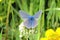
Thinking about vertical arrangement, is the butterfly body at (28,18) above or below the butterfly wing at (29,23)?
above

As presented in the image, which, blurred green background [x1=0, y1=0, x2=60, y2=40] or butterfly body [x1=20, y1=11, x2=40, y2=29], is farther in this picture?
blurred green background [x1=0, y1=0, x2=60, y2=40]

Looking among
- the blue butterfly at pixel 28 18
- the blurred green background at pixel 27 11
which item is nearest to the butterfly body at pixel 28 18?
the blue butterfly at pixel 28 18

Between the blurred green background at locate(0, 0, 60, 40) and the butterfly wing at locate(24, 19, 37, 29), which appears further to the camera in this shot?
the blurred green background at locate(0, 0, 60, 40)

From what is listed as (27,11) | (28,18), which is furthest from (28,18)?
(27,11)

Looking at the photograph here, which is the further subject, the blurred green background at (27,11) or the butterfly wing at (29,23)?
the blurred green background at (27,11)

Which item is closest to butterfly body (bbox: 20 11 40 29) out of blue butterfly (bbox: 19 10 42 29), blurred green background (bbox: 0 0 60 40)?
blue butterfly (bbox: 19 10 42 29)

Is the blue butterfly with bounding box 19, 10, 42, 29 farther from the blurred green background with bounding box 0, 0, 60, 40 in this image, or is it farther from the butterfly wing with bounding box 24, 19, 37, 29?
the blurred green background with bounding box 0, 0, 60, 40

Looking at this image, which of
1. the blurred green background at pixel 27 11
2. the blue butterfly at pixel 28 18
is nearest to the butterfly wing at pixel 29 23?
the blue butterfly at pixel 28 18

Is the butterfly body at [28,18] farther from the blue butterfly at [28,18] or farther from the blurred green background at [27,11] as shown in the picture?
the blurred green background at [27,11]

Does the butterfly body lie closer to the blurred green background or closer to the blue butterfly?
the blue butterfly

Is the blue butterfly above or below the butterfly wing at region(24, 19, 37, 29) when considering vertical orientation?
above
